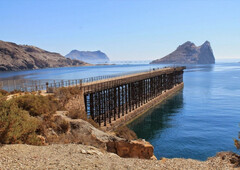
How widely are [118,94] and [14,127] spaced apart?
26.2 m

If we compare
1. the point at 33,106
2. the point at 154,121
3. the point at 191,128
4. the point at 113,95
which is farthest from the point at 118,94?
the point at 33,106

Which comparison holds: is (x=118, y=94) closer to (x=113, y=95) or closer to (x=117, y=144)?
(x=113, y=95)

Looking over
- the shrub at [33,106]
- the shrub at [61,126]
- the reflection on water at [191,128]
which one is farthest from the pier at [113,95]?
the shrub at [61,126]

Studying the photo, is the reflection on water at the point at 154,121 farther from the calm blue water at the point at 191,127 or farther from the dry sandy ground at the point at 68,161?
the dry sandy ground at the point at 68,161

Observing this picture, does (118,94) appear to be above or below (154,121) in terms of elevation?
above

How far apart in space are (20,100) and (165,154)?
1474 cm

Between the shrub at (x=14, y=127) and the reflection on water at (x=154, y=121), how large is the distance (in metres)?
18.8

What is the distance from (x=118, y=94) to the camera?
36656 millimetres

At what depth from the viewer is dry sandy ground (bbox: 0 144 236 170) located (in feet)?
29.0

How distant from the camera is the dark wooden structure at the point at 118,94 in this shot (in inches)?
1155

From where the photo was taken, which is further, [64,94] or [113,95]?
[113,95]

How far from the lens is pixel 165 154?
22391 millimetres

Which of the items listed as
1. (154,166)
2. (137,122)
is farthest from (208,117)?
(154,166)

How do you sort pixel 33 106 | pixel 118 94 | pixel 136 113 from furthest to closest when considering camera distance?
1. pixel 136 113
2. pixel 118 94
3. pixel 33 106
